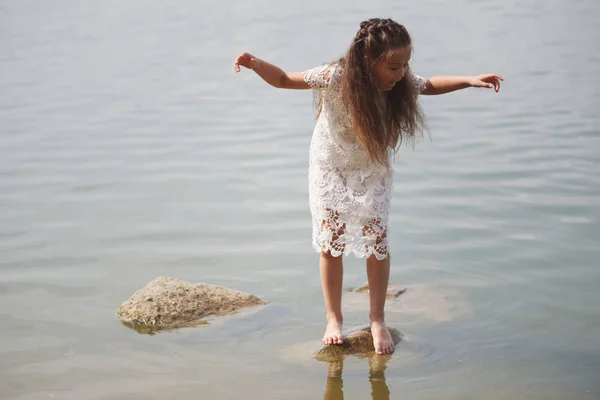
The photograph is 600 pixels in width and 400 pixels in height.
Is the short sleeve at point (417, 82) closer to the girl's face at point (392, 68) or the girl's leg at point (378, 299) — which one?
the girl's face at point (392, 68)

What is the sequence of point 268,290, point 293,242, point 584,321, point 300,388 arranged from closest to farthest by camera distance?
point 300,388
point 584,321
point 268,290
point 293,242

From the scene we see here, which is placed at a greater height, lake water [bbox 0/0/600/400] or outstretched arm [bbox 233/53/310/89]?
outstretched arm [bbox 233/53/310/89]

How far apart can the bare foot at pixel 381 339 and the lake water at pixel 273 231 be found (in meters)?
0.11

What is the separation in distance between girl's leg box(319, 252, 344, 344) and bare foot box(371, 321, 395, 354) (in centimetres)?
16

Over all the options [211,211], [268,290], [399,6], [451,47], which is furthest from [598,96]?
[399,6]

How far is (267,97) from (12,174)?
3792 millimetres

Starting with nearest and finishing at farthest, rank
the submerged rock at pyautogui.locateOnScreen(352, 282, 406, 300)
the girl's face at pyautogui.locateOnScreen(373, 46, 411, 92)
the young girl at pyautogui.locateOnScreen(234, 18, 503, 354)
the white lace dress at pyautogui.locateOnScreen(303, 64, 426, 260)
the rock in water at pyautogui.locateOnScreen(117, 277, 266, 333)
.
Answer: the girl's face at pyautogui.locateOnScreen(373, 46, 411, 92)
the young girl at pyautogui.locateOnScreen(234, 18, 503, 354)
the white lace dress at pyautogui.locateOnScreen(303, 64, 426, 260)
the rock in water at pyautogui.locateOnScreen(117, 277, 266, 333)
the submerged rock at pyautogui.locateOnScreen(352, 282, 406, 300)

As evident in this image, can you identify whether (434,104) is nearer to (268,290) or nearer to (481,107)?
(481,107)

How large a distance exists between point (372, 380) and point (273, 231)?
2372mm

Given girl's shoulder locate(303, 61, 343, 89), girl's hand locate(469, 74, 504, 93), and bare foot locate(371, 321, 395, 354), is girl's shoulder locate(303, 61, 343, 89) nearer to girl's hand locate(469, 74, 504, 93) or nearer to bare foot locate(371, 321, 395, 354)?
girl's hand locate(469, 74, 504, 93)

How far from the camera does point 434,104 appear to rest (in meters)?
10.1

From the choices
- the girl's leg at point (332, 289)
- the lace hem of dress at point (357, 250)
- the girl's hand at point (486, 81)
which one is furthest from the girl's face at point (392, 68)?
the girl's leg at point (332, 289)

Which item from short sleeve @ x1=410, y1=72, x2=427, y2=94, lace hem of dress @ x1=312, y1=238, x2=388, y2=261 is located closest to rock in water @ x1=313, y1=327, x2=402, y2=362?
lace hem of dress @ x1=312, y1=238, x2=388, y2=261

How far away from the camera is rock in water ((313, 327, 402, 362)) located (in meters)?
4.38
